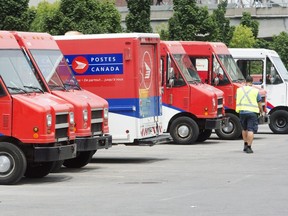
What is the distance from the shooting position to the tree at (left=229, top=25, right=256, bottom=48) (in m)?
54.6

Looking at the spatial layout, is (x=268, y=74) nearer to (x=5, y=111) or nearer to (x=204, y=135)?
(x=204, y=135)

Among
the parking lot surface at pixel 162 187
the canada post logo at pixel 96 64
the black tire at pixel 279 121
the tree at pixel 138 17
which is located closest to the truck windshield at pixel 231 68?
the black tire at pixel 279 121

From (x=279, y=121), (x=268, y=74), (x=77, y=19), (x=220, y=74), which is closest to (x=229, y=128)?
(x=220, y=74)

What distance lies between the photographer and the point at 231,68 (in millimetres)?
28141

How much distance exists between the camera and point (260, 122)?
27547 millimetres

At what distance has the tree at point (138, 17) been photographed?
125ft

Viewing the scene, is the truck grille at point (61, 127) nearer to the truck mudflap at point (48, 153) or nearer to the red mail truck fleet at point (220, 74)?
the truck mudflap at point (48, 153)

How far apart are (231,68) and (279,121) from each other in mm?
3573

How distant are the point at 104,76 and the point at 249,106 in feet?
13.8

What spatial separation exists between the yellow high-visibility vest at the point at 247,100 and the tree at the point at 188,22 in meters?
18.6

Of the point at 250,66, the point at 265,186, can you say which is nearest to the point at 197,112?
the point at 250,66

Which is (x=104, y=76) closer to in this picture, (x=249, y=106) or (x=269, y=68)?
(x=249, y=106)

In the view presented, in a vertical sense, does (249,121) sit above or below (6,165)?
above

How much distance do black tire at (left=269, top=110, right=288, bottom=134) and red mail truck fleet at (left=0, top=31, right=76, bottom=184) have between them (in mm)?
15470
